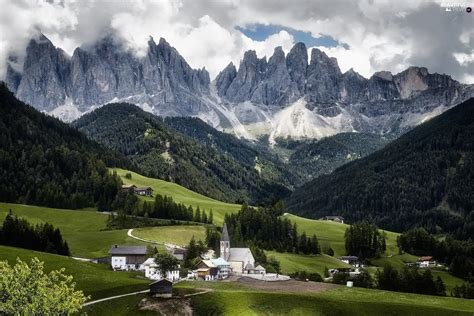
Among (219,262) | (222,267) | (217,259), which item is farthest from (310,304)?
(217,259)

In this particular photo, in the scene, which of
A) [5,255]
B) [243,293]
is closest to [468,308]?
[243,293]

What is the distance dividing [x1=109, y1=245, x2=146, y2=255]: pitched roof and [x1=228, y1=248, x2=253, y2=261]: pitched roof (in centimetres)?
2386

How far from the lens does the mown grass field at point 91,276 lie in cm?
11425

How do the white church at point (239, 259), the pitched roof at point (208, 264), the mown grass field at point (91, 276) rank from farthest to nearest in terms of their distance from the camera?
the white church at point (239, 259), the pitched roof at point (208, 264), the mown grass field at point (91, 276)

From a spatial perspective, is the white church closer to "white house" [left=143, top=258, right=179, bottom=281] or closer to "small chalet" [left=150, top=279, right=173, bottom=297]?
"white house" [left=143, top=258, right=179, bottom=281]

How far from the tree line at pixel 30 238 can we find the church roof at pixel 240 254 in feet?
144

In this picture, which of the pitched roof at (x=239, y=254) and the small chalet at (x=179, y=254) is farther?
the pitched roof at (x=239, y=254)

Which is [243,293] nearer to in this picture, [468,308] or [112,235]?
[468,308]

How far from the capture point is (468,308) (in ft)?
383

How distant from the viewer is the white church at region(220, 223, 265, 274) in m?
165

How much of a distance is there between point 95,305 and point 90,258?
66578 mm

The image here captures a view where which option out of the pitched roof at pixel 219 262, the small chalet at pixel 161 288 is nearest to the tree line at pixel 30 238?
the pitched roof at pixel 219 262

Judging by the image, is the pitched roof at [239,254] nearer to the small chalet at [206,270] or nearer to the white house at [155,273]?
the small chalet at [206,270]

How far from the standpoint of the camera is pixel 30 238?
524 ft
